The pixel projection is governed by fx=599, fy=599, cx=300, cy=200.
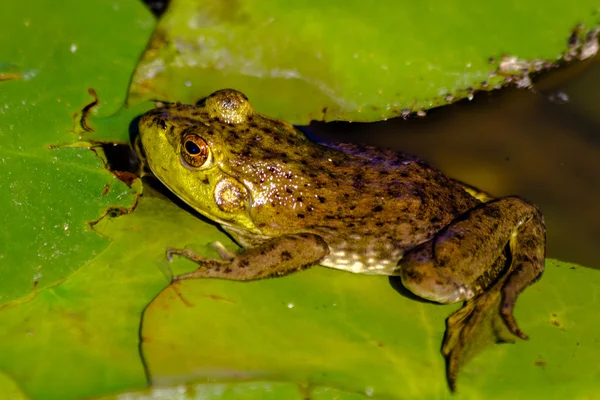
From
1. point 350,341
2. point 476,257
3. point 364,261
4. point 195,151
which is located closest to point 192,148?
point 195,151

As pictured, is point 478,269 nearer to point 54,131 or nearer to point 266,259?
point 266,259

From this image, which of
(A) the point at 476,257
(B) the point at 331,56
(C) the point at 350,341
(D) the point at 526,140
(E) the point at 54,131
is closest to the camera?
(C) the point at 350,341

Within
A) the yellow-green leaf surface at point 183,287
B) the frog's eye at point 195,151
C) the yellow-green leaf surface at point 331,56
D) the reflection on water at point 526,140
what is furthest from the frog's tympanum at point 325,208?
the reflection on water at point 526,140

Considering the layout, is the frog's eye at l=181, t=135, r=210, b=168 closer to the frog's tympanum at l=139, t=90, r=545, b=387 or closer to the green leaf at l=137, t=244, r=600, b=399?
the frog's tympanum at l=139, t=90, r=545, b=387

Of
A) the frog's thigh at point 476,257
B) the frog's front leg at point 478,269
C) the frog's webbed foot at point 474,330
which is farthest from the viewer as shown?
the frog's thigh at point 476,257

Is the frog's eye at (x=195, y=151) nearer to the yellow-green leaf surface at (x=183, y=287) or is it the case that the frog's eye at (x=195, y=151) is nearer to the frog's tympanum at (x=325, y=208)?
the frog's tympanum at (x=325, y=208)

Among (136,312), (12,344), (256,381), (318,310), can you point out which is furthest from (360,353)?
(12,344)

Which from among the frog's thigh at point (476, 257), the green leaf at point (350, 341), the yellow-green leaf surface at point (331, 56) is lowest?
the green leaf at point (350, 341)

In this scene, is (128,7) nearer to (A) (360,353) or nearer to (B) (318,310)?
(B) (318,310)

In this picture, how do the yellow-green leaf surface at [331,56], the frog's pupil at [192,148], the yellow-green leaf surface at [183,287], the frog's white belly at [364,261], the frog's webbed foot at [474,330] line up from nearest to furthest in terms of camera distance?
the yellow-green leaf surface at [183,287] < the frog's webbed foot at [474,330] < the frog's pupil at [192,148] < the frog's white belly at [364,261] < the yellow-green leaf surface at [331,56]
